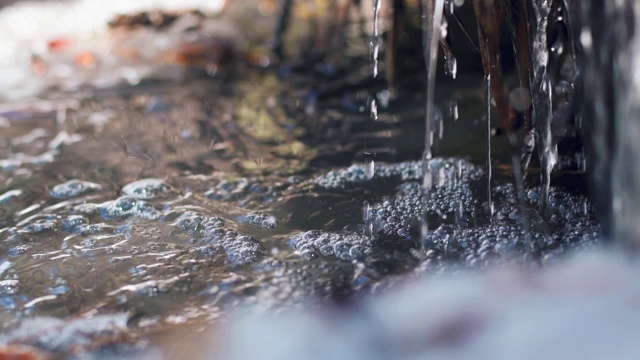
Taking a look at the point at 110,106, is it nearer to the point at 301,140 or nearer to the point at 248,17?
the point at 301,140

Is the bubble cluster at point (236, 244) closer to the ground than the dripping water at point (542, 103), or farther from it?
closer to the ground

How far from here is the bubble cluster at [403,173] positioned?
2473mm

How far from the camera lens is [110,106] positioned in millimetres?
3713

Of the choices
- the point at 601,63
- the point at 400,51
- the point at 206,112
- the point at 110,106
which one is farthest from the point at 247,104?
the point at 601,63

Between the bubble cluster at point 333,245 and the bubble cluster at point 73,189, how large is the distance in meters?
0.91

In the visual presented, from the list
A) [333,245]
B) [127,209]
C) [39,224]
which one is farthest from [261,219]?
[39,224]

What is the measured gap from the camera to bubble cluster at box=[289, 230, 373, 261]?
6.51 feet

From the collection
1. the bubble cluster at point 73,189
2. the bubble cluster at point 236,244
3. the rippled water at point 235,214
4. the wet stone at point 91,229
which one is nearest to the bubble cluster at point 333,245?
the rippled water at point 235,214

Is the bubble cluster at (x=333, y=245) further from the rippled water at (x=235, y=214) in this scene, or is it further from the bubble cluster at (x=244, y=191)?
the bubble cluster at (x=244, y=191)

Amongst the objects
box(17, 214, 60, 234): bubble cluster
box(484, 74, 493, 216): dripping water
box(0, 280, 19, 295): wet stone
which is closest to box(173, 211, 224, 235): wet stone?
Result: box(17, 214, 60, 234): bubble cluster

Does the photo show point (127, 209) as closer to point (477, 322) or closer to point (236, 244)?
point (236, 244)

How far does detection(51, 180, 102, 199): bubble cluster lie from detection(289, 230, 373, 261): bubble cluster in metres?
0.91

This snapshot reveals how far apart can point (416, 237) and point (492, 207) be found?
0.30m

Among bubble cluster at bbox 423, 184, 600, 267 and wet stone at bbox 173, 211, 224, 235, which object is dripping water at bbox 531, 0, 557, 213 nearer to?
bubble cluster at bbox 423, 184, 600, 267
